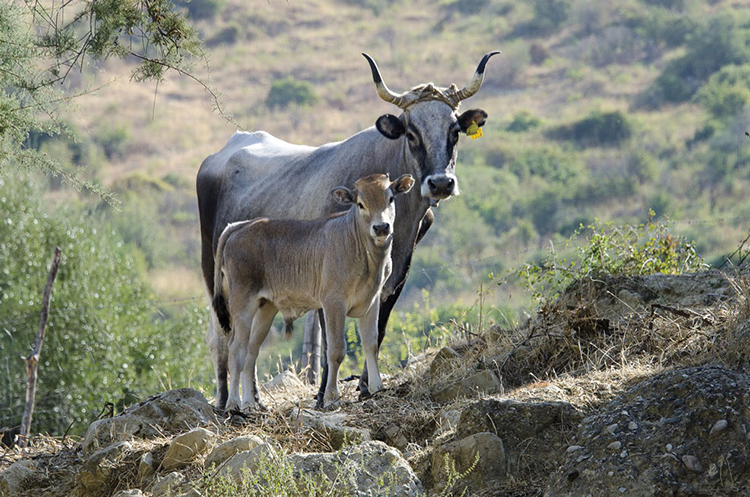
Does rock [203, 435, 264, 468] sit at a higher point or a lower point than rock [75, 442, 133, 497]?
higher

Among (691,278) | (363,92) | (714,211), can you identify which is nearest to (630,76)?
(363,92)

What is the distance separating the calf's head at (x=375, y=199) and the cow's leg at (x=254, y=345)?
1.38m

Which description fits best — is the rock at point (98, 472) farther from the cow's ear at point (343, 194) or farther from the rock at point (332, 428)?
the cow's ear at point (343, 194)

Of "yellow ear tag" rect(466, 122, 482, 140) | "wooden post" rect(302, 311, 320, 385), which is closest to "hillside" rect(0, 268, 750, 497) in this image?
"yellow ear tag" rect(466, 122, 482, 140)

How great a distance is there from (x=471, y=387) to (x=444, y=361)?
48.9 inches

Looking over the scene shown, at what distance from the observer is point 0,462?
25.8 ft

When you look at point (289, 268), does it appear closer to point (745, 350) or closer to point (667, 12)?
point (745, 350)

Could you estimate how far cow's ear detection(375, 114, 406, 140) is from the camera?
9500 millimetres

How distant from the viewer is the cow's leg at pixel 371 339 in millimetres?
8938

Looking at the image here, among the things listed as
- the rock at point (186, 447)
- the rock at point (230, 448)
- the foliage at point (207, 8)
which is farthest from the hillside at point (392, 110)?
the rock at point (230, 448)

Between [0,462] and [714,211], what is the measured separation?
231 ft

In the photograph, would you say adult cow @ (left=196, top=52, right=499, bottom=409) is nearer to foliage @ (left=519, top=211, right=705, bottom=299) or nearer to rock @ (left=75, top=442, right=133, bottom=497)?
foliage @ (left=519, top=211, right=705, bottom=299)

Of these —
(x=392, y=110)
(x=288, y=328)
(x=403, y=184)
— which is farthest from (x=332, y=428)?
(x=392, y=110)

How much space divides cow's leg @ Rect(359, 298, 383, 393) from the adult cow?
0.20 metres
